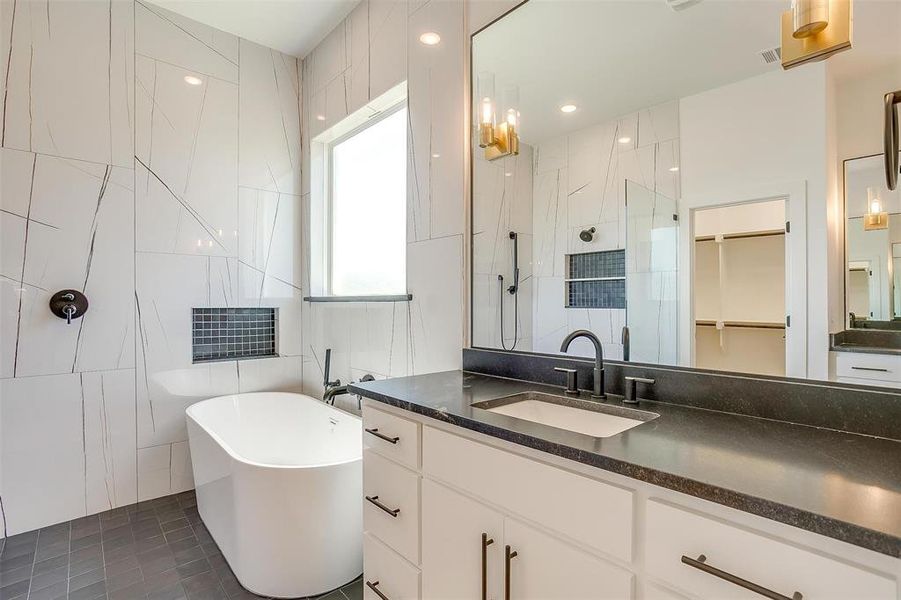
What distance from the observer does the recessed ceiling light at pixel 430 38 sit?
2.16 metres

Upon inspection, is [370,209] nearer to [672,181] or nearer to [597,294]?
[597,294]

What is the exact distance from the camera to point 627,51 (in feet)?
4.97

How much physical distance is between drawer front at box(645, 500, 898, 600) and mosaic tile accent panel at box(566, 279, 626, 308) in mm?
860

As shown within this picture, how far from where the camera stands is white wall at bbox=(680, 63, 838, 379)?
43.8 inches

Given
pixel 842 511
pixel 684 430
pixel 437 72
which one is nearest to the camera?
pixel 842 511

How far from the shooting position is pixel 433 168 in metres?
2.20

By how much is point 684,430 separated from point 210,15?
355 cm

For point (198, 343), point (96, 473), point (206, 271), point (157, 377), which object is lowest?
point (96, 473)

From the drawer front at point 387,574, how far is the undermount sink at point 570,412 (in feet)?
1.88

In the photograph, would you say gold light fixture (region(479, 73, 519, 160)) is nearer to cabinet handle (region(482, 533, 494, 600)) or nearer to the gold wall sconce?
the gold wall sconce

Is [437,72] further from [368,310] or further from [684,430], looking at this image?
[684,430]

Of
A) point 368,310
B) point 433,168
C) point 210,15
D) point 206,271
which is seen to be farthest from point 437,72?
point 206,271

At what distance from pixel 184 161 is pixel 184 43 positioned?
0.78 metres

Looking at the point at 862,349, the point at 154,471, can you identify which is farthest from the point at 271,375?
the point at 862,349
